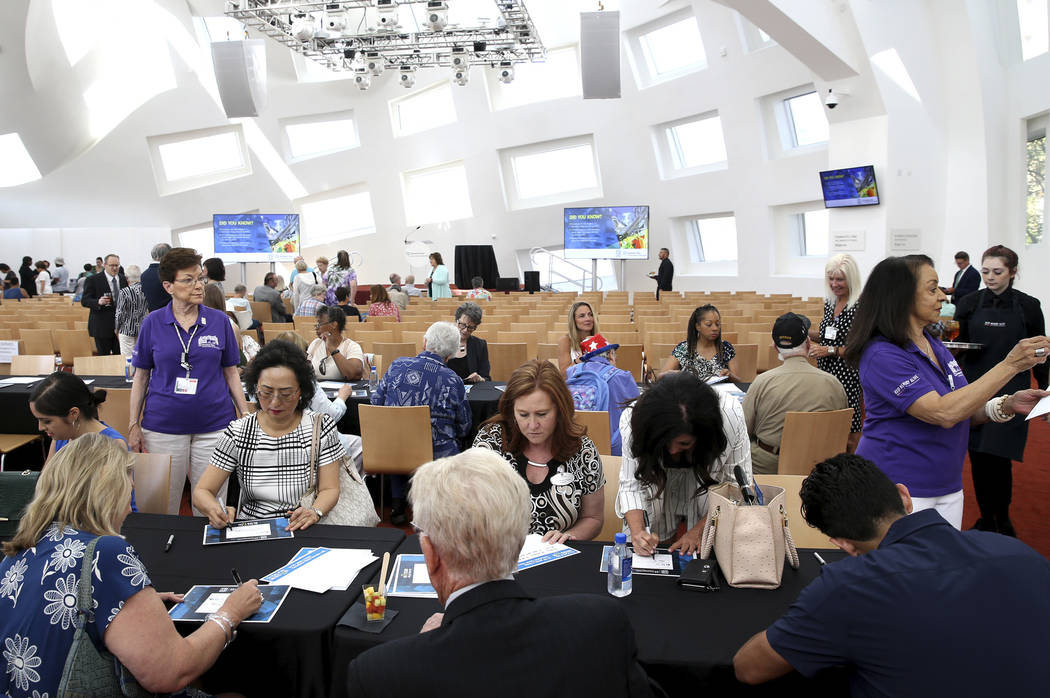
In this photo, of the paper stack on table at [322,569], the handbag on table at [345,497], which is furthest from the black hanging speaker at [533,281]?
the paper stack on table at [322,569]

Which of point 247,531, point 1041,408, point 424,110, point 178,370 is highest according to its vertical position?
point 424,110

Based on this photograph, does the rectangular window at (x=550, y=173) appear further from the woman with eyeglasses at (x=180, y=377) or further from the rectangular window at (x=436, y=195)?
the woman with eyeglasses at (x=180, y=377)

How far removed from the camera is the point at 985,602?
4.03 feet

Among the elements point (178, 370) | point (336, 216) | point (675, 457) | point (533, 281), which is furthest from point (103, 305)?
point (336, 216)

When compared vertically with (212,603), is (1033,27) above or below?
above

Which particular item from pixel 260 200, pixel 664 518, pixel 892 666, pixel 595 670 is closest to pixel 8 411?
pixel 664 518

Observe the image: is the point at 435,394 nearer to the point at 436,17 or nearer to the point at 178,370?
the point at 178,370

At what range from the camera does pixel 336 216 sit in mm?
22000

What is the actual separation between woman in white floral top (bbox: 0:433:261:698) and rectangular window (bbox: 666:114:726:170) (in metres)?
16.2

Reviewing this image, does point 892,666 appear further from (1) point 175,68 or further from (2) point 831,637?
(1) point 175,68

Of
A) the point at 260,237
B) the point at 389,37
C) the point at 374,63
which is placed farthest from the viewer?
the point at 260,237

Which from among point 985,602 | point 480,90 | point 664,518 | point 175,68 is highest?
point 175,68

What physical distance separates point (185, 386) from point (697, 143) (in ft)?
51.2

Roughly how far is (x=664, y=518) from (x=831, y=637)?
1.04 meters
